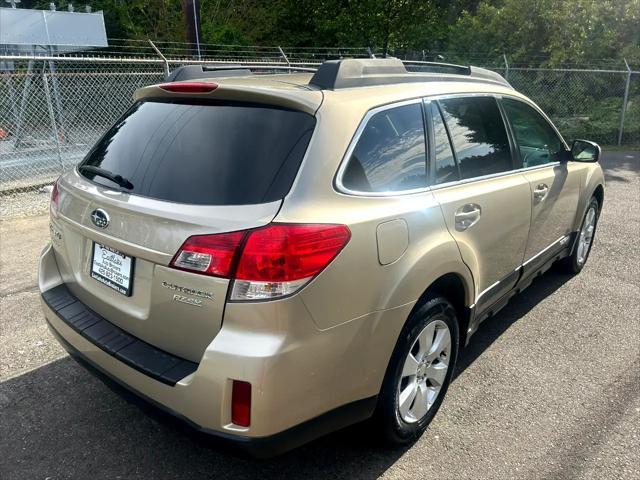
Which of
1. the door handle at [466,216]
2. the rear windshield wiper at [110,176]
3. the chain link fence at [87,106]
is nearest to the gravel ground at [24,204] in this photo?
the chain link fence at [87,106]

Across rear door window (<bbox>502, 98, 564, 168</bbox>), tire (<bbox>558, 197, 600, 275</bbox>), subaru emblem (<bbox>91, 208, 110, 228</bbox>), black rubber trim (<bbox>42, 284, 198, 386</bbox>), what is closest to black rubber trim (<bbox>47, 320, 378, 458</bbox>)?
black rubber trim (<bbox>42, 284, 198, 386</bbox>)

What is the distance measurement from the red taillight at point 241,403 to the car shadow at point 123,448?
13.7 inches

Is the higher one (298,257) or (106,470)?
(298,257)

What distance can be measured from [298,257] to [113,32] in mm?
22816

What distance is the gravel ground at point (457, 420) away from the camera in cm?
258

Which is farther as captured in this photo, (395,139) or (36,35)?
(36,35)

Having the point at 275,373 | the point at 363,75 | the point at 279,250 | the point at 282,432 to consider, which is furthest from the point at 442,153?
the point at 282,432

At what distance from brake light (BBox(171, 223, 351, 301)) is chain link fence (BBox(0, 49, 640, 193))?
4.82 m

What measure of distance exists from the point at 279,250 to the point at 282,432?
0.70 metres

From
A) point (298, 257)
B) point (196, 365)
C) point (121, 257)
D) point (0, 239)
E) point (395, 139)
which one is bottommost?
point (0, 239)

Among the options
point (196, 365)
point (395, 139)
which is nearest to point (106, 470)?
point (196, 365)

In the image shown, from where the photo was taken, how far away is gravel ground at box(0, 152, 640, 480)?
8.47 ft

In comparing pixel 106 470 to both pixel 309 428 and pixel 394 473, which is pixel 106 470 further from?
pixel 394 473

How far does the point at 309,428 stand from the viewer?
2137 millimetres
